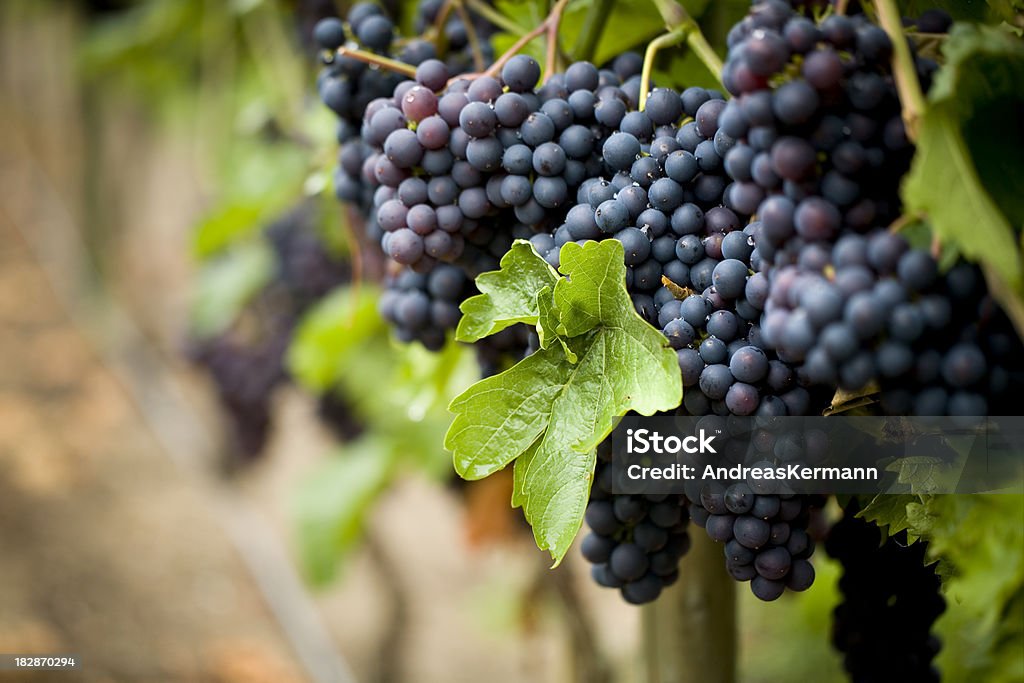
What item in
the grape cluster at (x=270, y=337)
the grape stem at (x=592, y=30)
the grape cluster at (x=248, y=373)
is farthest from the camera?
the grape cluster at (x=248, y=373)

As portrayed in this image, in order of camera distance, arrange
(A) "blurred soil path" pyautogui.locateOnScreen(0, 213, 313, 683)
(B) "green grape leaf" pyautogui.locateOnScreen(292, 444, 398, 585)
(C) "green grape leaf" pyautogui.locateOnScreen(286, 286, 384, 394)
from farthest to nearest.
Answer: (A) "blurred soil path" pyautogui.locateOnScreen(0, 213, 313, 683), (B) "green grape leaf" pyautogui.locateOnScreen(292, 444, 398, 585), (C) "green grape leaf" pyautogui.locateOnScreen(286, 286, 384, 394)

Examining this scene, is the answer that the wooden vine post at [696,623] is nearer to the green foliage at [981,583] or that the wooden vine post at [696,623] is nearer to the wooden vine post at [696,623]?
the wooden vine post at [696,623]

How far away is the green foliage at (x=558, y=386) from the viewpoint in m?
0.51

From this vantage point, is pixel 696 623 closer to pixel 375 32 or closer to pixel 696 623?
pixel 696 623

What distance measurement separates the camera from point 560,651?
4.47ft

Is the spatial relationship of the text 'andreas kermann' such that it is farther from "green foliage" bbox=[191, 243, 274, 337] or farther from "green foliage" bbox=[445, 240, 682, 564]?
"green foliage" bbox=[191, 243, 274, 337]

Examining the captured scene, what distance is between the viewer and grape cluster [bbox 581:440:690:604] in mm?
582

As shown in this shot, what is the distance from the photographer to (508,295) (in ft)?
1.79

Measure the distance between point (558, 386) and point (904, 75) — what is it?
25 centimetres

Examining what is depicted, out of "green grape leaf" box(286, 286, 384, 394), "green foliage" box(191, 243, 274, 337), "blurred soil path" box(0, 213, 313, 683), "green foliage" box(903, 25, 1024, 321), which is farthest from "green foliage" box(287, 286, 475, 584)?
"green foliage" box(903, 25, 1024, 321)

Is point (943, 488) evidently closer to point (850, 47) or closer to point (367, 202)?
point (850, 47)

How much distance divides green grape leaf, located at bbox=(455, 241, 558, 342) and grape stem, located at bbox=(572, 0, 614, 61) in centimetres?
18

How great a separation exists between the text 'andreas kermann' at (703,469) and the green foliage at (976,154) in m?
0.16

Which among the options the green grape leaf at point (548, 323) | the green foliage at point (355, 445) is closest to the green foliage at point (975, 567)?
the green grape leaf at point (548, 323)
